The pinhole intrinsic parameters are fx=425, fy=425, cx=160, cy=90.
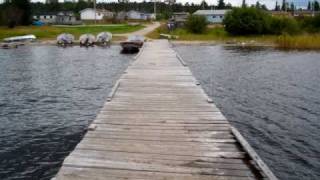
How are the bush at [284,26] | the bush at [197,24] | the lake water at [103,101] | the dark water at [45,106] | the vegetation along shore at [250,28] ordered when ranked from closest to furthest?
the dark water at [45,106] < the lake water at [103,101] < the vegetation along shore at [250,28] < the bush at [284,26] < the bush at [197,24]

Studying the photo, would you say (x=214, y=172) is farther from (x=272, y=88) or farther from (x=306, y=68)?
(x=306, y=68)

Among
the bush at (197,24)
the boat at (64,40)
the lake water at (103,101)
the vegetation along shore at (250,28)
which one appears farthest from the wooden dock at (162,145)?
the bush at (197,24)

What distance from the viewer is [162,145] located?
1063 centimetres

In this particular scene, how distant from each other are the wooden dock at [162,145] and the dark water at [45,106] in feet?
7.26

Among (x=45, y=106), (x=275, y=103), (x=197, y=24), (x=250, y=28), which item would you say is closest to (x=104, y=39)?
(x=197, y=24)

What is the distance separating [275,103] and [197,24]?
5369 cm

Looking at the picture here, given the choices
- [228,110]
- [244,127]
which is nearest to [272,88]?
[228,110]

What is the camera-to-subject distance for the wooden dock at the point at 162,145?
29.1 feet

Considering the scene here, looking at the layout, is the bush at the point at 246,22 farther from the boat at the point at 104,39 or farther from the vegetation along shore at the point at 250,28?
the boat at the point at 104,39

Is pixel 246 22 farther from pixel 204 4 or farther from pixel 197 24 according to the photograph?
pixel 204 4

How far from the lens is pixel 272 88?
26.7 meters

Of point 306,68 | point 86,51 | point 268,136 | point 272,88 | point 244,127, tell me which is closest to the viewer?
point 268,136

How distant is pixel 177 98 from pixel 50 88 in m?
12.5

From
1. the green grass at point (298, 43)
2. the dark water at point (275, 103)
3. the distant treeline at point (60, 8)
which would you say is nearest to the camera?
the dark water at point (275, 103)
